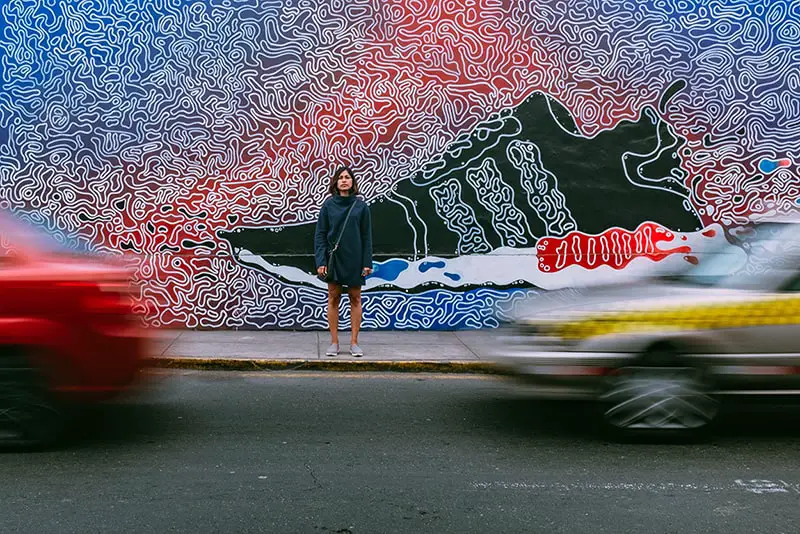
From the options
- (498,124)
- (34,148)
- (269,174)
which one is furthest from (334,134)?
(34,148)

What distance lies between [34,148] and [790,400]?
863cm

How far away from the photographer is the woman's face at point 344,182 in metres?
8.83

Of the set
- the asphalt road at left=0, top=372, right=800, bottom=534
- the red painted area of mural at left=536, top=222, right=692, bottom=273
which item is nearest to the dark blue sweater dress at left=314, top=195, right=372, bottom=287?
the asphalt road at left=0, top=372, right=800, bottom=534

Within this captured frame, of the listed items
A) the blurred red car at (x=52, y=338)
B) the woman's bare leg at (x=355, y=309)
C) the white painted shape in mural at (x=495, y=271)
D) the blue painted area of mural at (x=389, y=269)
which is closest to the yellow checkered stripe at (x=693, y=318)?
the blurred red car at (x=52, y=338)

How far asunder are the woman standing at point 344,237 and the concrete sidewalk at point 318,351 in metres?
0.36

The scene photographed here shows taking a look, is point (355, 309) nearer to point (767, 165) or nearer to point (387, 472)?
point (387, 472)

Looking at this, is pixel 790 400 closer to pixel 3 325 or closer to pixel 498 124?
pixel 3 325

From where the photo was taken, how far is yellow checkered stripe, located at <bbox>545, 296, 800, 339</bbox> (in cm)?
568

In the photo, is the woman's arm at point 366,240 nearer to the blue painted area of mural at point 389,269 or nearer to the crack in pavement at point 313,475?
the blue painted area of mural at point 389,269

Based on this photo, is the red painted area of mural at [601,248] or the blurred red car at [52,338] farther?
the red painted area of mural at [601,248]

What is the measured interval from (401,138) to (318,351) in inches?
115

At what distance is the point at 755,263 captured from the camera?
5.86 m

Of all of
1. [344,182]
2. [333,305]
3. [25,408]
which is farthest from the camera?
[333,305]

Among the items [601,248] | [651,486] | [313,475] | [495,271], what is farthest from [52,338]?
[601,248]
